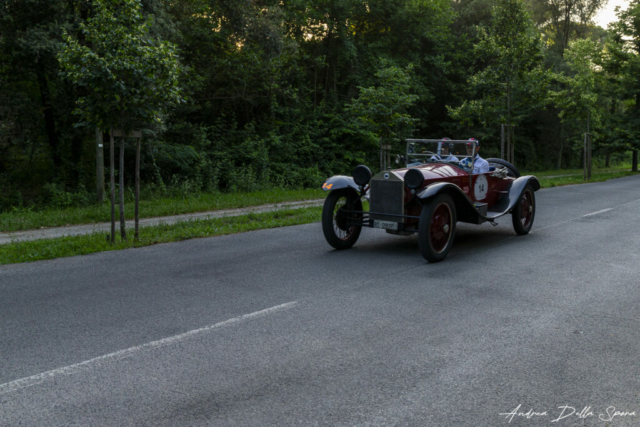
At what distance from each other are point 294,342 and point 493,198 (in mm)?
6529

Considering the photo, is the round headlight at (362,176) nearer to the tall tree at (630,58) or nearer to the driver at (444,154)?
the driver at (444,154)

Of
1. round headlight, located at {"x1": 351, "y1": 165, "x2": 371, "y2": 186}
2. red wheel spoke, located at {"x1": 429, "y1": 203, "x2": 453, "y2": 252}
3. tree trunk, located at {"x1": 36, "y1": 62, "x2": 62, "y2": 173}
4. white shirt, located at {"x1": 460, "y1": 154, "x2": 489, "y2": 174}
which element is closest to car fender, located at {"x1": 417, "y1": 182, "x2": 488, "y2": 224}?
red wheel spoke, located at {"x1": 429, "y1": 203, "x2": 453, "y2": 252}

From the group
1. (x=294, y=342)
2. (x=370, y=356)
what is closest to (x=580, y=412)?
(x=370, y=356)

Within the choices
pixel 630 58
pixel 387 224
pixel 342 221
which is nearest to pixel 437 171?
pixel 387 224

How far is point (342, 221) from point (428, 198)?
5.60 feet

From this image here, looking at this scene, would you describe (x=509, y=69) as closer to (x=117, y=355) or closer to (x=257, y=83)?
(x=257, y=83)

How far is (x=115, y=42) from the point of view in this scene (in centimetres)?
909

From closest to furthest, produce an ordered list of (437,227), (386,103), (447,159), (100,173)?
(437,227)
(447,159)
(100,173)
(386,103)

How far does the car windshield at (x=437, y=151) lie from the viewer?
9617mm

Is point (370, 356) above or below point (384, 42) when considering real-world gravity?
below

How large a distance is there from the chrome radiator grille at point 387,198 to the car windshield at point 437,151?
161cm

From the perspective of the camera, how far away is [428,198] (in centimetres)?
787

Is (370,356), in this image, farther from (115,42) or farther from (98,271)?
(115,42)

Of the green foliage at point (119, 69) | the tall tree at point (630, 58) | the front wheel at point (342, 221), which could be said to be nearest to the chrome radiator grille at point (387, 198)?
the front wheel at point (342, 221)
